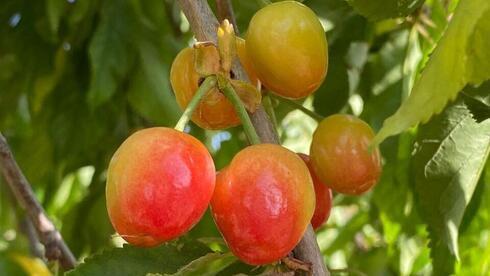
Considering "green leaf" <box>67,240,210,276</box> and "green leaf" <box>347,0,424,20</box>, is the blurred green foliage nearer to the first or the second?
"green leaf" <box>347,0,424,20</box>

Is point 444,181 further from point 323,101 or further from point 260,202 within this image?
point 260,202

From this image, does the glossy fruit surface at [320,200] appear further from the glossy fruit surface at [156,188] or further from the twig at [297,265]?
the glossy fruit surface at [156,188]

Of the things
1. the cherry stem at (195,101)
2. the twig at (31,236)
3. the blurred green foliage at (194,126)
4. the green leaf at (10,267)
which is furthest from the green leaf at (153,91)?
the cherry stem at (195,101)

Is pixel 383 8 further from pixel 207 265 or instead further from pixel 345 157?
pixel 207 265

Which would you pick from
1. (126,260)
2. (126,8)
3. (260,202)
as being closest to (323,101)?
(126,8)

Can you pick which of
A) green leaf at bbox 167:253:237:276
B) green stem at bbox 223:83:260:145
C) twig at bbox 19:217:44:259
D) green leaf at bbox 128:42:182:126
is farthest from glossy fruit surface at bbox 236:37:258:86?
twig at bbox 19:217:44:259

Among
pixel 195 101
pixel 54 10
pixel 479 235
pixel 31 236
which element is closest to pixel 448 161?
pixel 479 235

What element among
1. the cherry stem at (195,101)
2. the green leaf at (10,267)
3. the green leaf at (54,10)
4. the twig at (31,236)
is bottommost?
the twig at (31,236)
